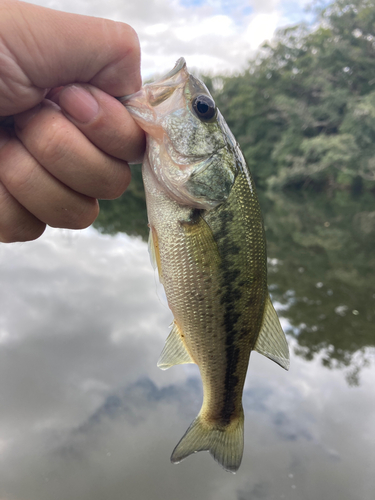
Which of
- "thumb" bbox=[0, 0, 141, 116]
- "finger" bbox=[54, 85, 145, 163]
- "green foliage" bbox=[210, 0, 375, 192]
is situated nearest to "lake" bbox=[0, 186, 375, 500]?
"finger" bbox=[54, 85, 145, 163]

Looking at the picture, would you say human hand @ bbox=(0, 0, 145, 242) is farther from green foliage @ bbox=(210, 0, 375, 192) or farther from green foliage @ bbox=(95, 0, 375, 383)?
green foliage @ bbox=(210, 0, 375, 192)

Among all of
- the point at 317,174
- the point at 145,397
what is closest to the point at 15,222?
the point at 145,397

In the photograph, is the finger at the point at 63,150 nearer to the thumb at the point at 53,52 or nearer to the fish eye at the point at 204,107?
the thumb at the point at 53,52

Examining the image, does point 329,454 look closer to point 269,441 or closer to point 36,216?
point 269,441

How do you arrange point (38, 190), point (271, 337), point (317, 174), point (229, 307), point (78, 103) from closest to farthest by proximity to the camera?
point (78, 103)
point (38, 190)
point (229, 307)
point (271, 337)
point (317, 174)

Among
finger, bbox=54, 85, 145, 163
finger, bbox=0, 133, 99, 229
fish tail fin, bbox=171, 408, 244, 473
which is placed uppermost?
finger, bbox=54, 85, 145, 163

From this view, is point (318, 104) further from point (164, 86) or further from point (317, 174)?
point (164, 86)
